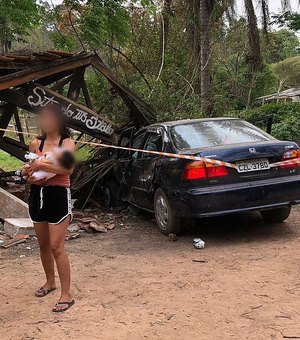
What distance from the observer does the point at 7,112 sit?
9867 mm

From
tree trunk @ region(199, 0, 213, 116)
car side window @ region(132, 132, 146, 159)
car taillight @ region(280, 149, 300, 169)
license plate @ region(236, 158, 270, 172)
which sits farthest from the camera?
tree trunk @ region(199, 0, 213, 116)

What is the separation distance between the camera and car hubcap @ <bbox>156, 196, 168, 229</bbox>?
648cm

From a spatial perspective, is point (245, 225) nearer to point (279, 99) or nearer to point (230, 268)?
point (230, 268)

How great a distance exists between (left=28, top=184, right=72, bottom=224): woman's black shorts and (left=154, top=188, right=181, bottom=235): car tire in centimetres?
237

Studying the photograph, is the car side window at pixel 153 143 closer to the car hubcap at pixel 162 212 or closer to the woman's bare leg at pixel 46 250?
the car hubcap at pixel 162 212

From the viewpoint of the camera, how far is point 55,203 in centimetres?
407

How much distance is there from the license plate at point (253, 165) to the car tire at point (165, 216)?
3.49 feet

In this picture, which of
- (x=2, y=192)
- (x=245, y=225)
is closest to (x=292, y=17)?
(x=245, y=225)

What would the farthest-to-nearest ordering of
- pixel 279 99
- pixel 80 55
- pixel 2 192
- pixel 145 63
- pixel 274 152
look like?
pixel 279 99
pixel 145 63
pixel 80 55
pixel 2 192
pixel 274 152

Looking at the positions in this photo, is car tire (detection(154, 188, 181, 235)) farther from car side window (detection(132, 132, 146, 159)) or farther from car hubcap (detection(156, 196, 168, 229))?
car side window (detection(132, 132, 146, 159))

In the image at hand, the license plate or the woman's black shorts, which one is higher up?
the woman's black shorts

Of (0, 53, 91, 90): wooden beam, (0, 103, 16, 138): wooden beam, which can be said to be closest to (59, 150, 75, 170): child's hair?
(0, 53, 91, 90): wooden beam

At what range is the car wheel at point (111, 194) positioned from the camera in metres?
9.14

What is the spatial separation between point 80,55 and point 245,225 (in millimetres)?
4332
